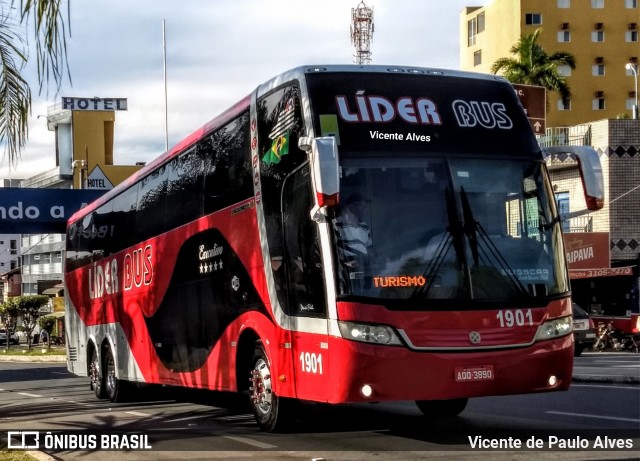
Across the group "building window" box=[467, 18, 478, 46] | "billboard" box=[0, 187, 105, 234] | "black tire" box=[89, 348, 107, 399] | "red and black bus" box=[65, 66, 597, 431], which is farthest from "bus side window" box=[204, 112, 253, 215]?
"building window" box=[467, 18, 478, 46]

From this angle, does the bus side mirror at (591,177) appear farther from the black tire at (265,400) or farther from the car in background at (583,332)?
the car in background at (583,332)

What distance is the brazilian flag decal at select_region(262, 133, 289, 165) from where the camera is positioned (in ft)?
38.8

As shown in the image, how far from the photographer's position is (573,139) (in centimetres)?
4478

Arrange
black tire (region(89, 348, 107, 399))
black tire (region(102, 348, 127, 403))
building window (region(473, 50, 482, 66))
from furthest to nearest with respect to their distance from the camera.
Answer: building window (region(473, 50, 482, 66)) → black tire (region(89, 348, 107, 399)) → black tire (region(102, 348, 127, 403))

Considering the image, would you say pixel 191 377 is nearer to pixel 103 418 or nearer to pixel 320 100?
pixel 103 418

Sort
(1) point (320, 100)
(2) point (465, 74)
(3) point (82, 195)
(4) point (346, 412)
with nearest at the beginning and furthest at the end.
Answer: (1) point (320, 100), (2) point (465, 74), (4) point (346, 412), (3) point (82, 195)

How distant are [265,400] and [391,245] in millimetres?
2929

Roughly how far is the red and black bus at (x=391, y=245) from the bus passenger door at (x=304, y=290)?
23mm

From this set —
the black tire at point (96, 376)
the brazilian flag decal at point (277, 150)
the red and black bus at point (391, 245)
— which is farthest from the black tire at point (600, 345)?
the brazilian flag decal at point (277, 150)

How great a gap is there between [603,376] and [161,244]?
8247mm

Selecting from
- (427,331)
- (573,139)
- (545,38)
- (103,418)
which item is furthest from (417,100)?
(545,38)

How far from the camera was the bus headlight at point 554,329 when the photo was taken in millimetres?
10936

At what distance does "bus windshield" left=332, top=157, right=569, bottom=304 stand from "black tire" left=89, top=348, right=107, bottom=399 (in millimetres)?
12053

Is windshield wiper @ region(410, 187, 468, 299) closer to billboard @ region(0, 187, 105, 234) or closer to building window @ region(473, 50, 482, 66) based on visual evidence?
billboard @ region(0, 187, 105, 234)
